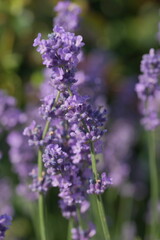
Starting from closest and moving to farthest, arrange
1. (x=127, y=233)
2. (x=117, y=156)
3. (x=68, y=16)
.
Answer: (x=68, y=16)
(x=127, y=233)
(x=117, y=156)

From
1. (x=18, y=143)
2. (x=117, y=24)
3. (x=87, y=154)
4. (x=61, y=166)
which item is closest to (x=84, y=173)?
(x=87, y=154)

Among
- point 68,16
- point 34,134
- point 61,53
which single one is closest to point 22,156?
point 68,16

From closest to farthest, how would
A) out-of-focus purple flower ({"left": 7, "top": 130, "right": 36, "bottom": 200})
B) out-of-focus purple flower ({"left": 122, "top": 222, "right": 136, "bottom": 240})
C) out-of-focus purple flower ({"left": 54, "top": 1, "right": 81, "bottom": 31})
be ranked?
out-of-focus purple flower ({"left": 54, "top": 1, "right": 81, "bottom": 31})
out-of-focus purple flower ({"left": 7, "top": 130, "right": 36, "bottom": 200})
out-of-focus purple flower ({"left": 122, "top": 222, "right": 136, "bottom": 240})

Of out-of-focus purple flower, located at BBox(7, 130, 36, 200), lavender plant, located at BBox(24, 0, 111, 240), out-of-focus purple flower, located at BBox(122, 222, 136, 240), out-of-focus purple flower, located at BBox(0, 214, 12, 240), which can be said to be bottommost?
out-of-focus purple flower, located at BBox(0, 214, 12, 240)

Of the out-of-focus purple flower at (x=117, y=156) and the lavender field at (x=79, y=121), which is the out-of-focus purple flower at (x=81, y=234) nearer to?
the lavender field at (x=79, y=121)

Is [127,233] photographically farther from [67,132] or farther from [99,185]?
[99,185]

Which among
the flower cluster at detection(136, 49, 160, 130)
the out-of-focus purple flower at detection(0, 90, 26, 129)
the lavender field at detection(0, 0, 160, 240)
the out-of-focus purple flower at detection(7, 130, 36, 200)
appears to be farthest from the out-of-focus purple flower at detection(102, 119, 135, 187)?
the flower cluster at detection(136, 49, 160, 130)

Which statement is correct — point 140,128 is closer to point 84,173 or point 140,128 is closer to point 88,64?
point 88,64

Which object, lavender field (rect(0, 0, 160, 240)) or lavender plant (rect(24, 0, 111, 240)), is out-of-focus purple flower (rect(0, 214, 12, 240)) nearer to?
lavender field (rect(0, 0, 160, 240))
